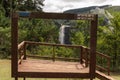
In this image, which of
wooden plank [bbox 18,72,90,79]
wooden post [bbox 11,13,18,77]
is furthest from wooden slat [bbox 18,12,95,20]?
wooden plank [bbox 18,72,90,79]

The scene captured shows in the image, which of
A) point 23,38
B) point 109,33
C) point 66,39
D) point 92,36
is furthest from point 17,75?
point 66,39

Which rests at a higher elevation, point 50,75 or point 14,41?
point 14,41

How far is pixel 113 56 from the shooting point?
26.3m

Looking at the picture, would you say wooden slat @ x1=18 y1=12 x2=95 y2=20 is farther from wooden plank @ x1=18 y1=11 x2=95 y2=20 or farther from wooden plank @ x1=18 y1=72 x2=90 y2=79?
wooden plank @ x1=18 y1=72 x2=90 y2=79

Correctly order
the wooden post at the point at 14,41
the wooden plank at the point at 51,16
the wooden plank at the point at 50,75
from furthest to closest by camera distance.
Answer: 1. the wooden plank at the point at 50,75
2. the wooden plank at the point at 51,16
3. the wooden post at the point at 14,41

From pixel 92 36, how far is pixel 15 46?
1871mm

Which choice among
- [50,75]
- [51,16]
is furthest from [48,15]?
[50,75]

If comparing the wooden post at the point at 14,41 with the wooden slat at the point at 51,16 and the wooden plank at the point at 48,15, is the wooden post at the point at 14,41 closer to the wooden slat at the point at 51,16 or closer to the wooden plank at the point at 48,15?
the wooden slat at the point at 51,16

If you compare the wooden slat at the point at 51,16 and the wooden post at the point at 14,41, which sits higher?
the wooden slat at the point at 51,16

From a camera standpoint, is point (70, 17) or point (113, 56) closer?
point (70, 17)

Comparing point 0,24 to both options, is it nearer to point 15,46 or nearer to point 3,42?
point 3,42

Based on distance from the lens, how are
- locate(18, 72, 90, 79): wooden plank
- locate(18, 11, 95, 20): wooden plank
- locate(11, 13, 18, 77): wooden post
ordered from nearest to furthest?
locate(11, 13, 18, 77): wooden post, locate(18, 11, 95, 20): wooden plank, locate(18, 72, 90, 79): wooden plank

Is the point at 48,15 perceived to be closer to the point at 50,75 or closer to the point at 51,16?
the point at 51,16

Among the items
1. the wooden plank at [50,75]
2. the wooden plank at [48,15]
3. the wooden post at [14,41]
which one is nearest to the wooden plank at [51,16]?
the wooden plank at [48,15]
